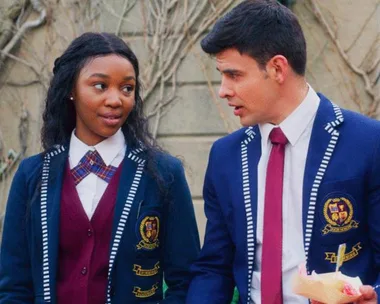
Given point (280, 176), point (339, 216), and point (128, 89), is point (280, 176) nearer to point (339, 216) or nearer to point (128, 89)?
point (339, 216)

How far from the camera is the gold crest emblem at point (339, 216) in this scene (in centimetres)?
363

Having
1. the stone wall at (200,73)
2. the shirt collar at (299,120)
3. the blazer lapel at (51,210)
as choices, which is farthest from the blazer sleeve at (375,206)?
the stone wall at (200,73)

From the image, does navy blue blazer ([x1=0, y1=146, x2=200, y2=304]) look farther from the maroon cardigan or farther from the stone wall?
the stone wall

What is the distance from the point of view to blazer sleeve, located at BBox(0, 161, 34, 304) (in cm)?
398

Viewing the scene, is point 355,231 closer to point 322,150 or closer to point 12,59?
point 322,150

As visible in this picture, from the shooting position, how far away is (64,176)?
402 cm

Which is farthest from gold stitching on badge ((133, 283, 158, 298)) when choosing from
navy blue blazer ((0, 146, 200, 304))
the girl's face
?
the girl's face

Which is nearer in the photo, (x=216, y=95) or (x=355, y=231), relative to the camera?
(x=355, y=231)

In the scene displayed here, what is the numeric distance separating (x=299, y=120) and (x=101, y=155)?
812 millimetres

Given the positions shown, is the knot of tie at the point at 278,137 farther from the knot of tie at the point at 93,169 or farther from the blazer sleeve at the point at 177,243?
the knot of tie at the point at 93,169

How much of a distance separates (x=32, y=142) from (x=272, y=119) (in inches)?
177

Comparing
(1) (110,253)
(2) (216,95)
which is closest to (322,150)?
(1) (110,253)

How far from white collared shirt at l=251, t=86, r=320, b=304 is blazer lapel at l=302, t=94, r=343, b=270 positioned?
0.12 feet

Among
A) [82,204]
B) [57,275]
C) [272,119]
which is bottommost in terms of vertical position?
[57,275]
